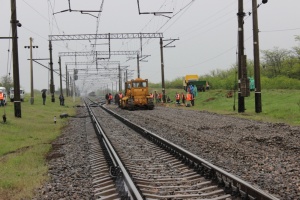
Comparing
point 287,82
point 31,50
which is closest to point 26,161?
point 31,50

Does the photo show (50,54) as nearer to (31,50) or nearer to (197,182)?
(31,50)

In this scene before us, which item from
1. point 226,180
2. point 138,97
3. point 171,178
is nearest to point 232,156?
point 171,178

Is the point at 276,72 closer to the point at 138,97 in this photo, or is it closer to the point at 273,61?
the point at 273,61

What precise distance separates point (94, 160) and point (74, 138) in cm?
680

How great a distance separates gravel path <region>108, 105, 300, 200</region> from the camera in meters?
8.58

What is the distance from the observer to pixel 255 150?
12883 mm

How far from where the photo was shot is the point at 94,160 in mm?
12211

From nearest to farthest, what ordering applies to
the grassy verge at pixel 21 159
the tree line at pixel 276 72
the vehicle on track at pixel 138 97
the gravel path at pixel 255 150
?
the gravel path at pixel 255 150 → the grassy verge at pixel 21 159 → the vehicle on track at pixel 138 97 → the tree line at pixel 276 72

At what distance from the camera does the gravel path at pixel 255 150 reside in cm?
858

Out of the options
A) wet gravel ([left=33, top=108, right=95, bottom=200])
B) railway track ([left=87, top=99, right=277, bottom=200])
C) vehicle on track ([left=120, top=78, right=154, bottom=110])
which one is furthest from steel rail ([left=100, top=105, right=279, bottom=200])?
vehicle on track ([left=120, top=78, right=154, bottom=110])

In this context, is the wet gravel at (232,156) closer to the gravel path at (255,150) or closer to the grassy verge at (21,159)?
the gravel path at (255,150)

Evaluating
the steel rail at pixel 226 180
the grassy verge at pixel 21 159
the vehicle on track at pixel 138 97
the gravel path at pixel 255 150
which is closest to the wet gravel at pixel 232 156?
the gravel path at pixel 255 150

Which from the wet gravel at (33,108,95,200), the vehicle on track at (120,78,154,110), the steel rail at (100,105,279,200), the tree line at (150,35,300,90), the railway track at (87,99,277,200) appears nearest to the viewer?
the steel rail at (100,105,279,200)

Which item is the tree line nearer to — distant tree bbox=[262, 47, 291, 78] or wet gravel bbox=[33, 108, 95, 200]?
distant tree bbox=[262, 47, 291, 78]
